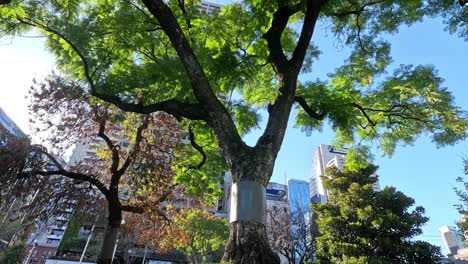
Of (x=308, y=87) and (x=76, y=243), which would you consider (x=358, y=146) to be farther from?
(x=76, y=243)

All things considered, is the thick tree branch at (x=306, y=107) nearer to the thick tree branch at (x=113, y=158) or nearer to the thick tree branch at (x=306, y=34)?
the thick tree branch at (x=306, y=34)

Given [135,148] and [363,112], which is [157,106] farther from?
[135,148]

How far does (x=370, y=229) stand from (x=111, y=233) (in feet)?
46.1

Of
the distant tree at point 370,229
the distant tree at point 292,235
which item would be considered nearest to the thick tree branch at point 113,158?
the distant tree at point 370,229

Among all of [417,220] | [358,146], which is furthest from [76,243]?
[358,146]

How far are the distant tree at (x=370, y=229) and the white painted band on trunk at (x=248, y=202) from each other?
14289mm

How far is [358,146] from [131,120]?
7.50 metres

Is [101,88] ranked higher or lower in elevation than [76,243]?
lower

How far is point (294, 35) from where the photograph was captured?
27.1ft

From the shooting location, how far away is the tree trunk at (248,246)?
11.3ft

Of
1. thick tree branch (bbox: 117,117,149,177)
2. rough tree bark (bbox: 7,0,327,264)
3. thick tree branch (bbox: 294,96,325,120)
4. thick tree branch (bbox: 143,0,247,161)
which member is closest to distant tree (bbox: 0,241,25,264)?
thick tree branch (bbox: 117,117,149,177)

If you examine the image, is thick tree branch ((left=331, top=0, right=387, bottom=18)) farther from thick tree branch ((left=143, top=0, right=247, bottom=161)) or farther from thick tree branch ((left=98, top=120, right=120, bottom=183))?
thick tree branch ((left=98, top=120, right=120, bottom=183))

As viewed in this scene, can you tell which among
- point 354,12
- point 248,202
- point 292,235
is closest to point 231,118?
point 248,202

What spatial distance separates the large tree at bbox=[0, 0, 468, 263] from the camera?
607 centimetres
